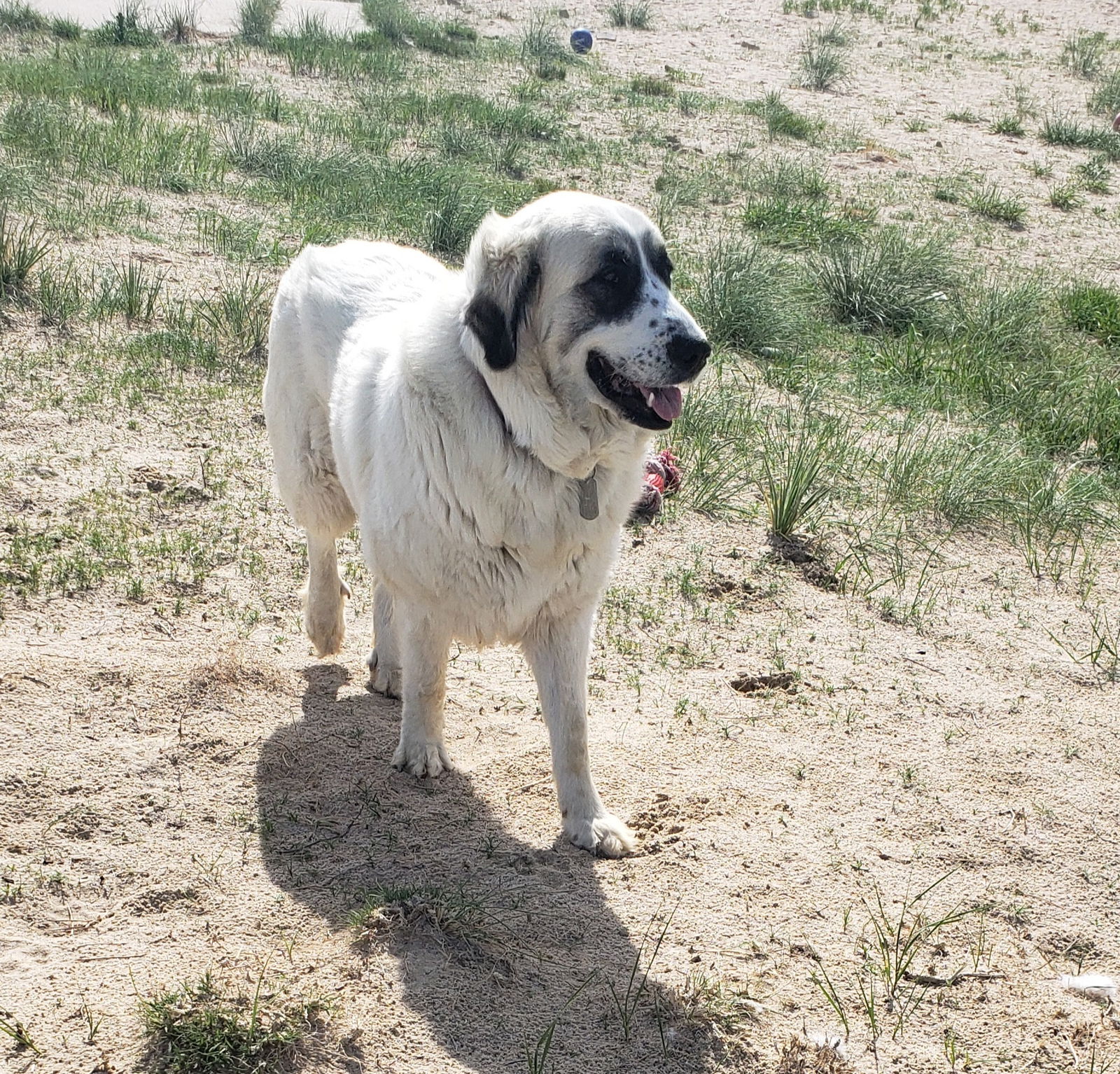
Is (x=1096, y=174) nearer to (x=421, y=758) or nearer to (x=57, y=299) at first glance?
(x=57, y=299)

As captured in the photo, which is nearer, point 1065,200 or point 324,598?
point 324,598

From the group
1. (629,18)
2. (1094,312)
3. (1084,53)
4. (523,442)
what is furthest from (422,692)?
(1084,53)

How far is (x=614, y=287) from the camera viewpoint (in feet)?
10.6

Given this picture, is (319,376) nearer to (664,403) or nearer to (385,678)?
(385,678)

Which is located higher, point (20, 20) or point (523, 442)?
point (20, 20)

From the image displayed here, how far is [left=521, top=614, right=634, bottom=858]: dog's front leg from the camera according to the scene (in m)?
3.50

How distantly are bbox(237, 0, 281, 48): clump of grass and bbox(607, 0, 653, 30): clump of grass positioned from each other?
193 inches

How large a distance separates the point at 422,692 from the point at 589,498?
0.82m

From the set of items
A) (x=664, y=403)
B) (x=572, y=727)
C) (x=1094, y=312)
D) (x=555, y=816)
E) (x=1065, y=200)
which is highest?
(x=664, y=403)

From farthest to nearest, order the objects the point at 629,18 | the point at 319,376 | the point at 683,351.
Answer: the point at 629,18
the point at 319,376
the point at 683,351

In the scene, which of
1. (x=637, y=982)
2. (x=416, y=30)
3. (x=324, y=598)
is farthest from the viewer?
(x=416, y=30)

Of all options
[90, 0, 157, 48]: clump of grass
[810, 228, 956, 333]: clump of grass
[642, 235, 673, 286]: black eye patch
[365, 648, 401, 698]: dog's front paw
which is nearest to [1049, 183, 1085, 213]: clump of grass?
[810, 228, 956, 333]: clump of grass

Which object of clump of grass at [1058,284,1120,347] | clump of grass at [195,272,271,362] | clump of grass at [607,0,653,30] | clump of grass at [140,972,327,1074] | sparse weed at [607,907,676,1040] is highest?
clump of grass at [607,0,653,30]

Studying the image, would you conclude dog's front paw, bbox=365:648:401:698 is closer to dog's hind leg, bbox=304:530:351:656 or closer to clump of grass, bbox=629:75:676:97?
dog's hind leg, bbox=304:530:351:656
